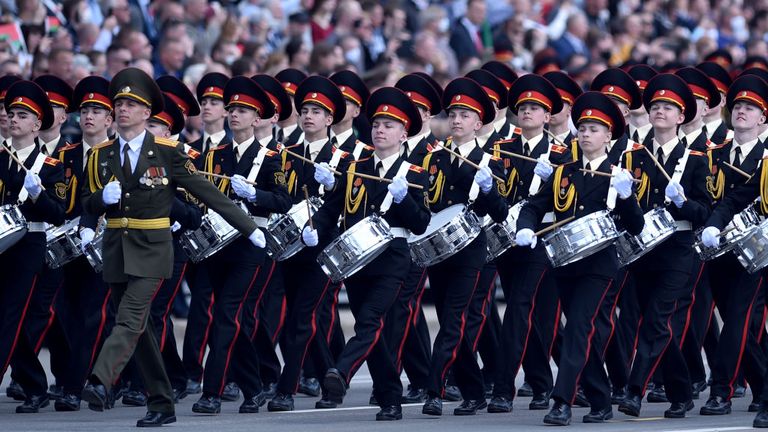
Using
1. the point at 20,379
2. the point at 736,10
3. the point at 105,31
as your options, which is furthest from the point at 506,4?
the point at 20,379

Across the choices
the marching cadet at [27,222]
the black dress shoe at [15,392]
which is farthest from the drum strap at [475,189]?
the black dress shoe at [15,392]

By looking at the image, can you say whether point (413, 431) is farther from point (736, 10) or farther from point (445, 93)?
point (736, 10)

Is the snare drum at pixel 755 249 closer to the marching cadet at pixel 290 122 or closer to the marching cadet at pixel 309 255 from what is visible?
the marching cadet at pixel 309 255

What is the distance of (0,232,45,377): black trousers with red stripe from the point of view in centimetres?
1198

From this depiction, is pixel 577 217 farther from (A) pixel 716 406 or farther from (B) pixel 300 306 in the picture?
(B) pixel 300 306

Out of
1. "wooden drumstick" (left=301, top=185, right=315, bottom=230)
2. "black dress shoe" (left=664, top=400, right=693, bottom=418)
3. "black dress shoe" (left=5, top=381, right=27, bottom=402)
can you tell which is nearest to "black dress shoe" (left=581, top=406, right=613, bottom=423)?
"black dress shoe" (left=664, top=400, right=693, bottom=418)

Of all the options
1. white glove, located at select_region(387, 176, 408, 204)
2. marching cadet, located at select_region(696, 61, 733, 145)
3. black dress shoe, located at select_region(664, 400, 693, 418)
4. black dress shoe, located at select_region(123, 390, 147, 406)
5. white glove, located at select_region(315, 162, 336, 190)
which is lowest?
black dress shoe, located at select_region(664, 400, 693, 418)

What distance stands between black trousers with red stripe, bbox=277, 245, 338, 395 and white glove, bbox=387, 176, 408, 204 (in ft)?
4.03

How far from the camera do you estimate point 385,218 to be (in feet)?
38.2

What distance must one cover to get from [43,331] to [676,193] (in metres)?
4.01

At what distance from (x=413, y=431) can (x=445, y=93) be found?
268 cm

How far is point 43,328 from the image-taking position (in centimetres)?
1234

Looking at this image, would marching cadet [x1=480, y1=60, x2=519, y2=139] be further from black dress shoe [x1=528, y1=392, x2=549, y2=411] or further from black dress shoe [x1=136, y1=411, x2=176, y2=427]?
black dress shoe [x1=136, y1=411, x2=176, y2=427]

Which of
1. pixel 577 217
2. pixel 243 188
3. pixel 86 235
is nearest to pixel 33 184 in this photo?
pixel 86 235
